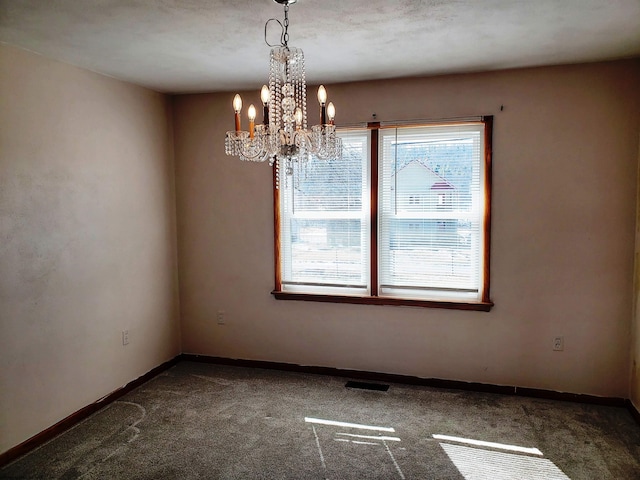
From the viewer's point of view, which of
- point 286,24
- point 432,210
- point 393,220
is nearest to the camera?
point 286,24

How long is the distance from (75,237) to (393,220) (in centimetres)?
239

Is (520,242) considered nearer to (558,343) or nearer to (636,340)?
(558,343)

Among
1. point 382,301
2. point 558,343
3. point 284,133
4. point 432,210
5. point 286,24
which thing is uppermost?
point 286,24

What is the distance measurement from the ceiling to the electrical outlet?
2.01 m

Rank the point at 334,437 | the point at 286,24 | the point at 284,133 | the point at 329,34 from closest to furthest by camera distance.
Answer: the point at 284,133, the point at 286,24, the point at 329,34, the point at 334,437

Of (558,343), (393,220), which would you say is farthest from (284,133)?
(558,343)

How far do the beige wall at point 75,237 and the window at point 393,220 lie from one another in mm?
1152

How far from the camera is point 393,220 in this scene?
3.83 meters

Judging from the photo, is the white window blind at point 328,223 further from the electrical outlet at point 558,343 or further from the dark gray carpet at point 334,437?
the electrical outlet at point 558,343

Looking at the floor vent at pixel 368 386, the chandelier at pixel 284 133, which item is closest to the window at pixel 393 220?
the floor vent at pixel 368 386

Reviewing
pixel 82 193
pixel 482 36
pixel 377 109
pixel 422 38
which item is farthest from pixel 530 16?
pixel 82 193

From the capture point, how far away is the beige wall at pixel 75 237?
2803mm

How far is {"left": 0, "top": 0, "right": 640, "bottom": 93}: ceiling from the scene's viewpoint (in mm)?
2279

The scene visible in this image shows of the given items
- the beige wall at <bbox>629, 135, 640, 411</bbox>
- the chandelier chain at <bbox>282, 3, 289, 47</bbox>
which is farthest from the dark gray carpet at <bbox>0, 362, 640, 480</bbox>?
the chandelier chain at <bbox>282, 3, 289, 47</bbox>
